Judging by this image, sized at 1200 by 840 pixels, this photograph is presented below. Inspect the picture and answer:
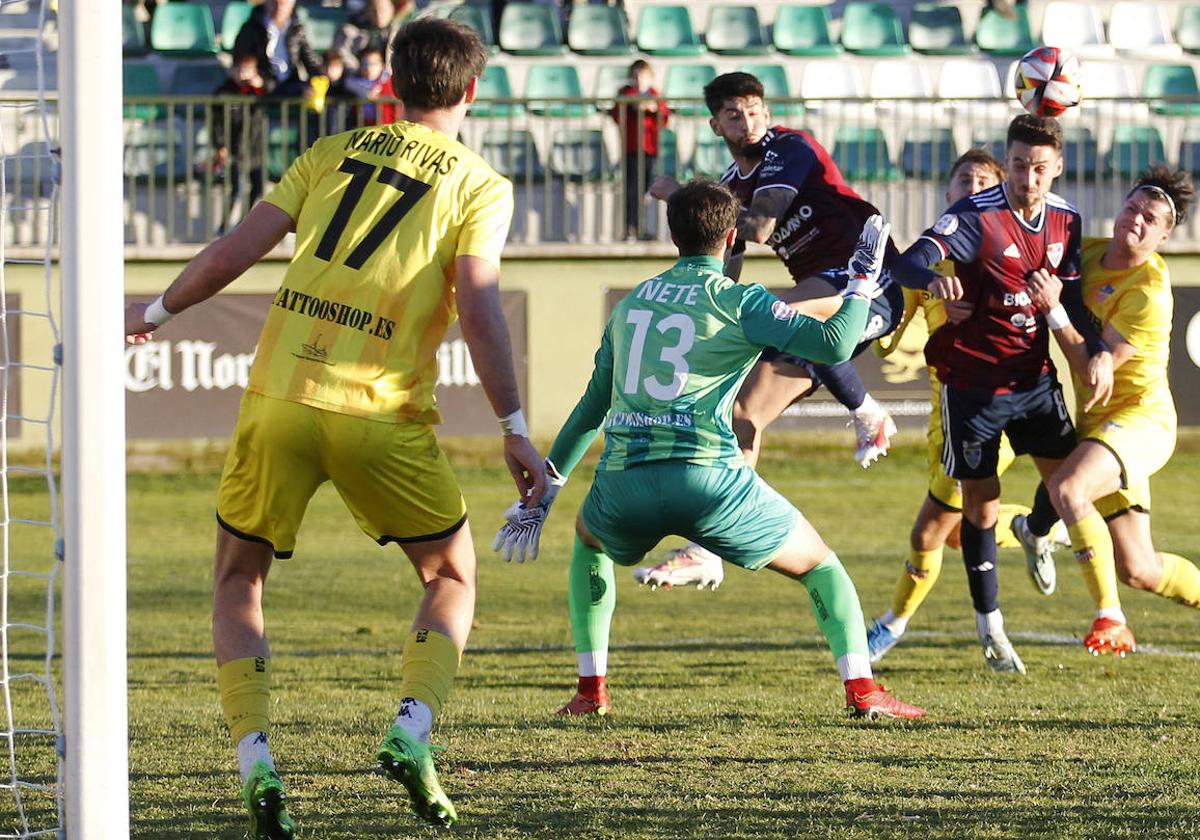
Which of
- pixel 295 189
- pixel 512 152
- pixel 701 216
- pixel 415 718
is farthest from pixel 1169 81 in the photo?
pixel 415 718

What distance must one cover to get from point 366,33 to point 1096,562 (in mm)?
12007

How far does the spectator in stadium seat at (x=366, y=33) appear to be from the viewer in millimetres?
17578

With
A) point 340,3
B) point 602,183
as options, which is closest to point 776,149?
point 602,183

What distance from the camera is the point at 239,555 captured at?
4.73m

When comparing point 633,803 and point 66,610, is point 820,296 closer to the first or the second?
point 633,803

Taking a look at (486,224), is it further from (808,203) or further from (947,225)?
(808,203)

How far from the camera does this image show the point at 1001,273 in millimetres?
7555

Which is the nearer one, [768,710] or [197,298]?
[197,298]

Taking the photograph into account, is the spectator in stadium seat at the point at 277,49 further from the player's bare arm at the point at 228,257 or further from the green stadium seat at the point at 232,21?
the player's bare arm at the point at 228,257

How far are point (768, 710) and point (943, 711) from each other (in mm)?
663

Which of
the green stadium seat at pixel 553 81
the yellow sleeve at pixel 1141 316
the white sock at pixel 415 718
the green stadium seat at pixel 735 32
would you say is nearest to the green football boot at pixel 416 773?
the white sock at pixel 415 718

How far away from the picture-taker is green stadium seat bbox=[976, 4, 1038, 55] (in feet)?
66.2

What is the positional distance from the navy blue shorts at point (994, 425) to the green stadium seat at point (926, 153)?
10503 millimetres

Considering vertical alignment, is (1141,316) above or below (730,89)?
below
